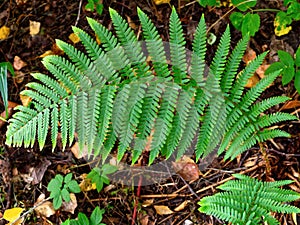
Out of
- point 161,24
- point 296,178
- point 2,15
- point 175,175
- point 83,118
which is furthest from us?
point 2,15

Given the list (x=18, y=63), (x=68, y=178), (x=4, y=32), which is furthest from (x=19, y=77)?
(x=68, y=178)

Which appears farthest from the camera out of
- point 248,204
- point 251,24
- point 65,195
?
point 65,195

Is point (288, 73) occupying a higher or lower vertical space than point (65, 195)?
higher

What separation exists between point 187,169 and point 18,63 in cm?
149

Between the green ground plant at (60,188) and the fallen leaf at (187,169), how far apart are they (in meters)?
0.66

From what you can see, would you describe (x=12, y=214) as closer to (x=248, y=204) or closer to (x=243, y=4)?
(x=248, y=204)

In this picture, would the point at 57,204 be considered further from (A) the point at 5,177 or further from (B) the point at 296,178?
(B) the point at 296,178

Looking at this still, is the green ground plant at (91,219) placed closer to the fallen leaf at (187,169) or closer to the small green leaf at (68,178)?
the small green leaf at (68,178)

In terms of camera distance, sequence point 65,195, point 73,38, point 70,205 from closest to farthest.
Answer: point 65,195 → point 70,205 → point 73,38

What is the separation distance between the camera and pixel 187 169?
2.71m

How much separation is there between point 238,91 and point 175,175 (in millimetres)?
856

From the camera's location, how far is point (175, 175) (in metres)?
2.74

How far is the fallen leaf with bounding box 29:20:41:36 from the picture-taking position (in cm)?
314

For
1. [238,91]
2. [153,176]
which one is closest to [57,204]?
[153,176]
